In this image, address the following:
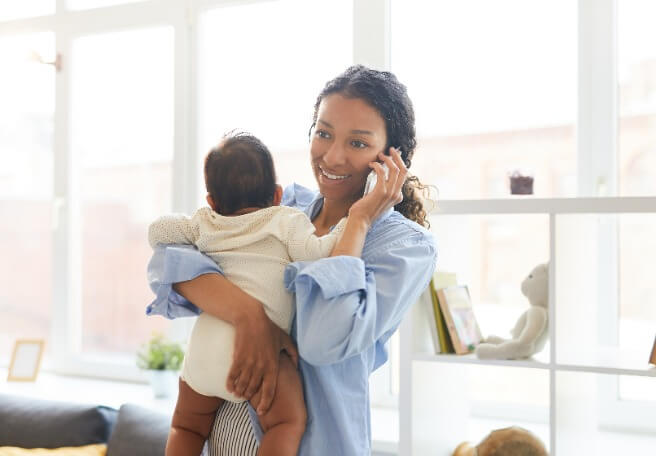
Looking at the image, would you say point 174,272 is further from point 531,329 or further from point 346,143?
point 531,329

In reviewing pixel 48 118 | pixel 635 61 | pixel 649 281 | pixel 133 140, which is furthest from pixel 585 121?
pixel 48 118

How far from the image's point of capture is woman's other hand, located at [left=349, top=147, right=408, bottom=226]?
4.49 ft

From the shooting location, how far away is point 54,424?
8.23ft

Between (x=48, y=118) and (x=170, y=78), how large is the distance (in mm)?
721

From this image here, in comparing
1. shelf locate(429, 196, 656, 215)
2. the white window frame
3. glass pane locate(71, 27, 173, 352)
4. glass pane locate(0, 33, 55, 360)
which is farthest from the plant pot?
shelf locate(429, 196, 656, 215)

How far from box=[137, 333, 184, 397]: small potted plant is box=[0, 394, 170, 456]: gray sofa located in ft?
1.32

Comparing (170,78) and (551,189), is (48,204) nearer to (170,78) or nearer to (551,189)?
(170,78)

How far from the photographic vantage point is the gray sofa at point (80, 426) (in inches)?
91.7

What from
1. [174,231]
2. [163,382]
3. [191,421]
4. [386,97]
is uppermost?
[386,97]

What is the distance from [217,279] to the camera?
137cm

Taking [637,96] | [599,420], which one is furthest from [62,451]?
[637,96]

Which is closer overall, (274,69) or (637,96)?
(637,96)

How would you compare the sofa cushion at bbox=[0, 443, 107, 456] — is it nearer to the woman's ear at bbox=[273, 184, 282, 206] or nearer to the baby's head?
the baby's head

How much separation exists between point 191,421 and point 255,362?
229 millimetres
